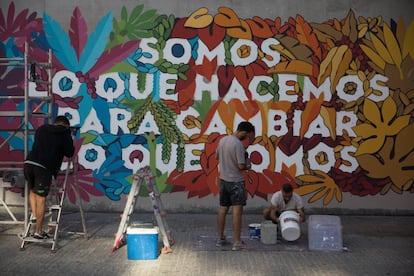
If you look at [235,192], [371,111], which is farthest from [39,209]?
[371,111]

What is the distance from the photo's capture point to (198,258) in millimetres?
7449

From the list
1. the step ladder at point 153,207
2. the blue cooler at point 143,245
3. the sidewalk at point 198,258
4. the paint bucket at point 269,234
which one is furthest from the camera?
the paint bucket at point 269,234

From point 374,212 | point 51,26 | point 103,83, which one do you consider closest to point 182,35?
point 103,83

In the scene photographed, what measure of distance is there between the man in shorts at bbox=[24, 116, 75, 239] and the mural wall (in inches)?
108

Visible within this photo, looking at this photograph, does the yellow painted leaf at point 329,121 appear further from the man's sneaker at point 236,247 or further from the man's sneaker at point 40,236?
the man's sneaker at point 40,236

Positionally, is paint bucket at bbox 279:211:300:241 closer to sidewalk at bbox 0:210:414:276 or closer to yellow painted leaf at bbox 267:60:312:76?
sidewalk at bbox 0:210:414:276

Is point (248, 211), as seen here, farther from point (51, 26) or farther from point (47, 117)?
point (51, 26)

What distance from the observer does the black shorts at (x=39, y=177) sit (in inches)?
313

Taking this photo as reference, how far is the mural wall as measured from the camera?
10719mm

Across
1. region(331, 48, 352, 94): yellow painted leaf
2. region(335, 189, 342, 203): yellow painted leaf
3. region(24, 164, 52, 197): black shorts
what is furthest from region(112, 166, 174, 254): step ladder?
region(331, 48, 352, 94): yellow painted leaf

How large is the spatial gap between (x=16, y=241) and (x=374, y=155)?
6.55m

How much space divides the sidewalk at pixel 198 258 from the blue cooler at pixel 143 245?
10cm

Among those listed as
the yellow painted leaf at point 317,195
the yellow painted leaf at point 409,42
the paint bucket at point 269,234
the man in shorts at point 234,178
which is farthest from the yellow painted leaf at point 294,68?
the paint bucket at point 269,234

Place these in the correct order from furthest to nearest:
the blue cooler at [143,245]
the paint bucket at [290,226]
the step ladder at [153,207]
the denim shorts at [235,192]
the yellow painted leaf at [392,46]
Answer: the yellow painted leaf at [392,46], the paint bucket at [290,226], the denim shorts at [235,192], the step ladder at [153,207], the blue cooler at [143,245]
